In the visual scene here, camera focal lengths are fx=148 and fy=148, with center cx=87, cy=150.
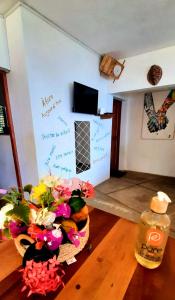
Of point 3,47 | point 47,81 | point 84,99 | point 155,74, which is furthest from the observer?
point 155,74

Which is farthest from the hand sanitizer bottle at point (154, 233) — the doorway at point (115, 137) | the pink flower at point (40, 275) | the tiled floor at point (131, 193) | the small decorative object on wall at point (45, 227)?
the doorway at point (115, 137)

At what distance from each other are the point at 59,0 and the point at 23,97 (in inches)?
39.6

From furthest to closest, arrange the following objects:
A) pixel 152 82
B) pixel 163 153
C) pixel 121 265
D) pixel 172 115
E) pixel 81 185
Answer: pixel 163 153 < pixel 172 115 < pixel 152 82 < pixel 81 185 < pixel 121 265

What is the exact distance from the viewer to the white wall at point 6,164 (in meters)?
2.18

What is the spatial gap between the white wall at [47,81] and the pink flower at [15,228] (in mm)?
1315

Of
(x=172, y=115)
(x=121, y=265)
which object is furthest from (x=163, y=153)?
(x=121, y=265)

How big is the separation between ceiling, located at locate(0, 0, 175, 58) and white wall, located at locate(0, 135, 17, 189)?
1.54 m

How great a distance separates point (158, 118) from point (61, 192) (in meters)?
3.39

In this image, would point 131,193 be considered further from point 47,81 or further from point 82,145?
point 47,81

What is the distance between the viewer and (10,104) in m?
1.86

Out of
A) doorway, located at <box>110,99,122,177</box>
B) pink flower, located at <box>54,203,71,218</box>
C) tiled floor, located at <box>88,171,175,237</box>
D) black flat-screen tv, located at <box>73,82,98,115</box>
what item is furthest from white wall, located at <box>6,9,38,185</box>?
doorway, located at <box>110,99,122,177</box>

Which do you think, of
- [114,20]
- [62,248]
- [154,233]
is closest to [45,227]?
[62,248]

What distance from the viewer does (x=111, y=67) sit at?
2635 mm

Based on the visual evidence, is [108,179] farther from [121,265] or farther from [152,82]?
[121,265]
